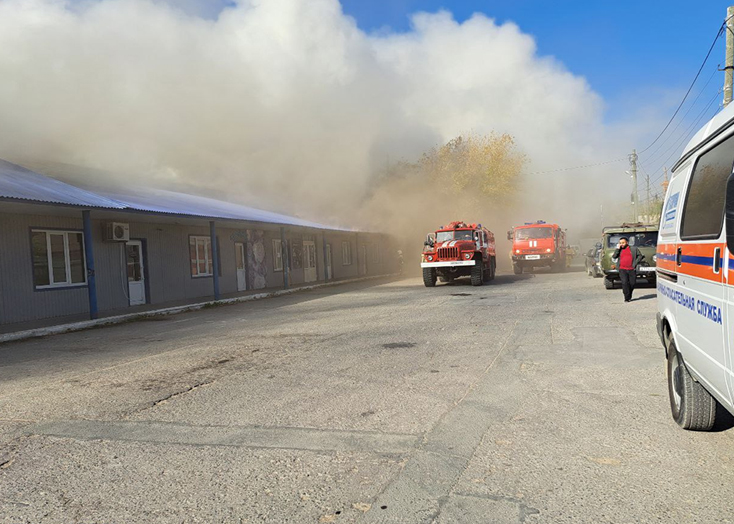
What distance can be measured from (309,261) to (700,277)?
22.5m

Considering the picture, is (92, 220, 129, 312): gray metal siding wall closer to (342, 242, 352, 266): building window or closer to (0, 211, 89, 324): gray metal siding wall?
(0, 211, 89, 324): gray metal siding wall

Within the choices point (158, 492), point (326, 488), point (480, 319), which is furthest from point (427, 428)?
point (480, 319)

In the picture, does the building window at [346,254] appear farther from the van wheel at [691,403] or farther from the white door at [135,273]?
the van wheel at [691,403]

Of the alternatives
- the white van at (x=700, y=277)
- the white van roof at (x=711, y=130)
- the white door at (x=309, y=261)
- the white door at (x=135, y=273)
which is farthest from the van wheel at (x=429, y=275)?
the white van roof at (x=711, y=130)

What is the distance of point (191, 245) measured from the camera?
1723 cm

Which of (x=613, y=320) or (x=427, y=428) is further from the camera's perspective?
(x=613, y=320)

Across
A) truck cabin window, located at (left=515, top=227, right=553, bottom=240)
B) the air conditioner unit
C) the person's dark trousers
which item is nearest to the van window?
the person's dark trousers

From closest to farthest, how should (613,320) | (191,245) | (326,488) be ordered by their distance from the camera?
(326,488) → (613,320) → (191,245)

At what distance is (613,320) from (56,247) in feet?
39.7

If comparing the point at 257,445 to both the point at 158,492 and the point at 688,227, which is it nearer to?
the point at 158,492

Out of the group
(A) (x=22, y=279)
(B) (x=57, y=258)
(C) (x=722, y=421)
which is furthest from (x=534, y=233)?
(C) (x=722, y=421)

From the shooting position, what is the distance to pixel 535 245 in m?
24.8

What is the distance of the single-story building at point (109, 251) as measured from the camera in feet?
38.0

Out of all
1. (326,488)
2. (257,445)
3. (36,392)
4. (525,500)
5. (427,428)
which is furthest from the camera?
(36,392)
